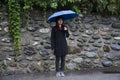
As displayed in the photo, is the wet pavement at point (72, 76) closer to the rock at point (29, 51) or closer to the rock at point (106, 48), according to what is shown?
the rock at point (29, 51)

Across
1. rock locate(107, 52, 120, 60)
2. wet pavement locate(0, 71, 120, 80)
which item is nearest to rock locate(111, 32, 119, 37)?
rock locate(107, 52, 120, 60)

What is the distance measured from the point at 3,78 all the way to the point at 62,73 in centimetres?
147

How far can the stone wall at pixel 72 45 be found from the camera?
29.0 ft

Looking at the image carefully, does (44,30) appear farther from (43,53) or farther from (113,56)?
(113,56)

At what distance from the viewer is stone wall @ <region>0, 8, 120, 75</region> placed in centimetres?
884

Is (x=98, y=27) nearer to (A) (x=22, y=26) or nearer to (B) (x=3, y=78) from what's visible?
(A) (x=22, y=26)

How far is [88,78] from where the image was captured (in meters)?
8.05

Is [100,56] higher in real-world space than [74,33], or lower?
lower

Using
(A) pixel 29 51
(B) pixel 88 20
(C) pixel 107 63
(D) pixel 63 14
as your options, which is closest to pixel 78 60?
(C) pixel 107 63

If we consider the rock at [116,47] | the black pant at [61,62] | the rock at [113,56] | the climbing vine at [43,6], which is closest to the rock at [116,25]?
the climbing vine at [43,6]

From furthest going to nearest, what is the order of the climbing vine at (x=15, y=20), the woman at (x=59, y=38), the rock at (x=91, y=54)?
1. the rock at (x=91, y=54)
2. the climbing vine at (x=15, y=20)
3. the woman at (x=59, y=38)

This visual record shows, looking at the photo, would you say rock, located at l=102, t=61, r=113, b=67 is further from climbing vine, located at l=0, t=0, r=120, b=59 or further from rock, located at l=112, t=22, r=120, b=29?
climbing vine, located at l=0, t=0, r=120, b=59

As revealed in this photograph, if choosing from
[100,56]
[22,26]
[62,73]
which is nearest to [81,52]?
[100,56]

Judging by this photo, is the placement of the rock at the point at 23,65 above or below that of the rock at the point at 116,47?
below
